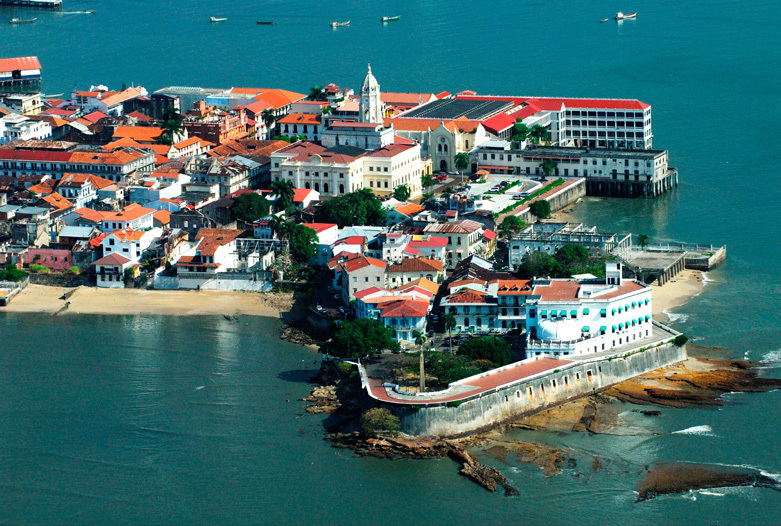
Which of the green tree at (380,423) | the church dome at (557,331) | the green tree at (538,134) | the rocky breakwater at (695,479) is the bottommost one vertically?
the rocky breakwater at (695,479)

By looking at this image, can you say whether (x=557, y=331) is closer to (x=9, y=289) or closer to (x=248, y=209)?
(x=248, y=209)

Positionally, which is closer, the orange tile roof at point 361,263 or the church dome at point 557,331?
the church dome at point 557,331

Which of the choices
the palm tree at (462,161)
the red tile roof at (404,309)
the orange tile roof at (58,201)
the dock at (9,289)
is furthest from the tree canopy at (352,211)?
the red tile roof at (404,309)

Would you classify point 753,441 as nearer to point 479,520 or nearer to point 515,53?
point 479,520

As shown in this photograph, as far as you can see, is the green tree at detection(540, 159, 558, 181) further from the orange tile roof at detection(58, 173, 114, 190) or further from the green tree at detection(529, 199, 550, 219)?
the orange tile roof at detection(58, 173, 114, 190)

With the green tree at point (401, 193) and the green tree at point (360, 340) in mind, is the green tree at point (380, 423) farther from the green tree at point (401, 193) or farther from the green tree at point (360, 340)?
the green tree at point (401, 193)

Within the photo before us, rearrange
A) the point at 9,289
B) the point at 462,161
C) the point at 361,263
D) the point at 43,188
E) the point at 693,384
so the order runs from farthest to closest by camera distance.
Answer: the point at 462,161 < the point at 43,188 < the point at 9,289 < the point at 361,263 < the point at 693,384

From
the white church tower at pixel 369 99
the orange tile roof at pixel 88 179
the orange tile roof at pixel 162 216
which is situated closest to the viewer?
the orange tile roof at pixel 162 216

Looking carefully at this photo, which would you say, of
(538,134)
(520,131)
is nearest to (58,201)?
(520,131)
